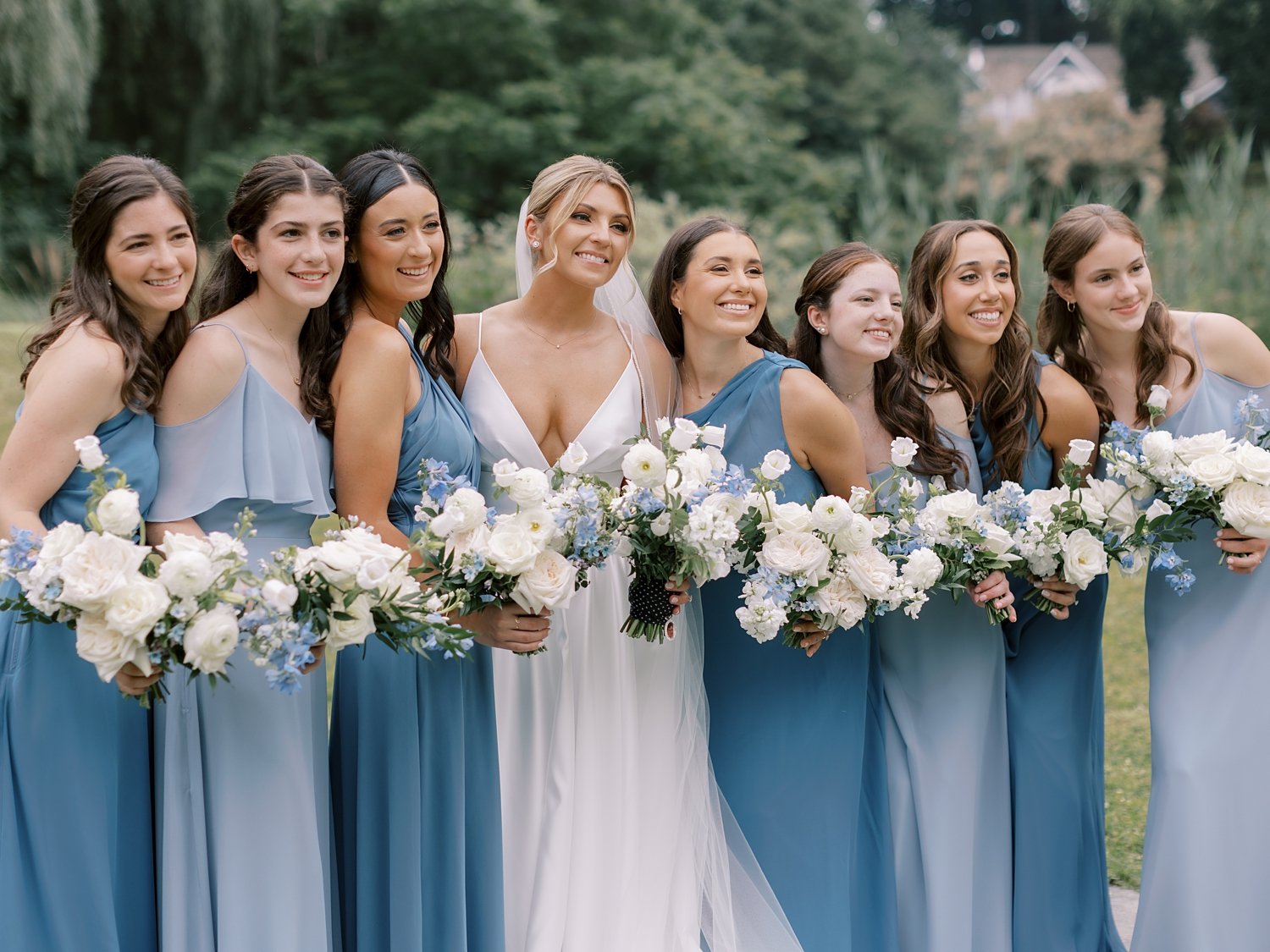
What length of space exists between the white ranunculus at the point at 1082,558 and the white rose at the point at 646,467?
144 centimetres

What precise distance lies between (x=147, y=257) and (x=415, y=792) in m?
1.76

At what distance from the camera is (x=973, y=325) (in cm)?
469

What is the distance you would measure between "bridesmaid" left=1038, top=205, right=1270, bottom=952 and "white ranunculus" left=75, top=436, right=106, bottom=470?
3.39 meters

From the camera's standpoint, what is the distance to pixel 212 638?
3.26 meters

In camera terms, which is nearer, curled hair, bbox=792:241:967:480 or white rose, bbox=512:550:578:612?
white rose, bbox=512:550:578:612

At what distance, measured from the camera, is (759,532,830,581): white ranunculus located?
3.98m

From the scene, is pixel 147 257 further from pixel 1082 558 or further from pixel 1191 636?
pixel 1191 636

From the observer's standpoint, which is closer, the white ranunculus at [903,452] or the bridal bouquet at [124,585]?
the bridal bouquet at [124,585]

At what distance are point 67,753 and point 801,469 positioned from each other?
8.05 feet

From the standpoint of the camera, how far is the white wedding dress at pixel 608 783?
14.2ft

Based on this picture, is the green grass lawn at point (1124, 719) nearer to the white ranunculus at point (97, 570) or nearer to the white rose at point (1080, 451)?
the white ranunculus at point (97, 570)

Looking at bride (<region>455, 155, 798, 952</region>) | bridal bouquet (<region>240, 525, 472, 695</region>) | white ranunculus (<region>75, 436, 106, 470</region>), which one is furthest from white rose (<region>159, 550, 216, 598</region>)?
bride (<region>455, 155, 798, 952</region>)

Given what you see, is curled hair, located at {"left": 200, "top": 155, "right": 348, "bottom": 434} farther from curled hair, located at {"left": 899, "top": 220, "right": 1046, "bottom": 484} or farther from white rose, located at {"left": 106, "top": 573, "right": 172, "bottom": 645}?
curled hair, located at {"left": 899, "top": 220, "right": 1046, "bottom": 484}

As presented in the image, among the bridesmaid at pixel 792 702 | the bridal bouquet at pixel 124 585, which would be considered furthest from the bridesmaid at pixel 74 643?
the bridesmaid at pixel 792 702
